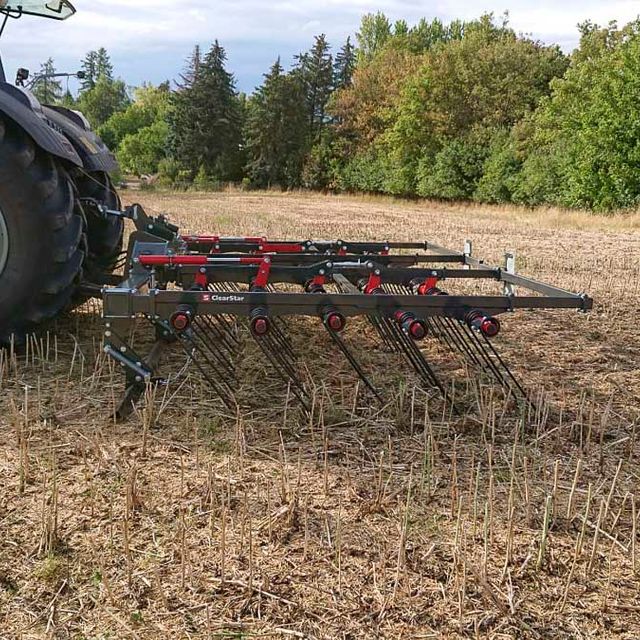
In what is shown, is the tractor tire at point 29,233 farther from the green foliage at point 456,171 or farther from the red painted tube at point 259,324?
Result: the green foliage at point 456,171

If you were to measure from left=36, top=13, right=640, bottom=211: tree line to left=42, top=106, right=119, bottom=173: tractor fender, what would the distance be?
690 inches

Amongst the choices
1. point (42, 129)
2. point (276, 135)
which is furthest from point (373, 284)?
point (276, 135)

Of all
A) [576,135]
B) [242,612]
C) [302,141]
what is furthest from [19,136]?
[302,141]

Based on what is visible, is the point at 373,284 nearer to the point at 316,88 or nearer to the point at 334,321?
the point at 334,321

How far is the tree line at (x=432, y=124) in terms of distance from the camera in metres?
20.6

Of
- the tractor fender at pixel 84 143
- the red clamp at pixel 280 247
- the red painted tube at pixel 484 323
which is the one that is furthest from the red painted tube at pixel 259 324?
the tractor fender at pixel 84 143

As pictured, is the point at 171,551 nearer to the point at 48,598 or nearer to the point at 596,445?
the point at 48,598

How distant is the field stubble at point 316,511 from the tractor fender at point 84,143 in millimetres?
1470

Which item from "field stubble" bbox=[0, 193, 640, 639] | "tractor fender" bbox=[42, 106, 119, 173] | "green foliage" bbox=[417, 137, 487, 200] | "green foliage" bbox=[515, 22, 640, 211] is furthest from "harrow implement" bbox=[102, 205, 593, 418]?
"green foliage" bbox=[417, 137, 487, 200]

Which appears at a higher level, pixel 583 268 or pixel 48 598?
pixel 583 268

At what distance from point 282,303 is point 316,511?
953 millimetres

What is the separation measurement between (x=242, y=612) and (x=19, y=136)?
268 centimetres

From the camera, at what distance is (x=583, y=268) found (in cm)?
818

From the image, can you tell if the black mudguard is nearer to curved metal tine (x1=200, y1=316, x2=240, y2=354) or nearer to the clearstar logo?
curved metal tine (x1=200, y1=316, x2=240, y2=354)
